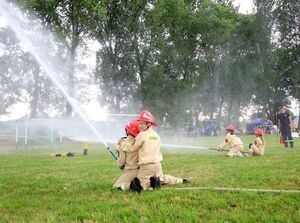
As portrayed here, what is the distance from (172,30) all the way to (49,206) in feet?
155

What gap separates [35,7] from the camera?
121 feet

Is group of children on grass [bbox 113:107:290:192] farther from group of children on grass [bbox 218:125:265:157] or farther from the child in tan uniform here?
group of children on grass [bbox 218:125:265:157]

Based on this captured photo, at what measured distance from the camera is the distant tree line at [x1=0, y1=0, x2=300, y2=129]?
41000 millimetres

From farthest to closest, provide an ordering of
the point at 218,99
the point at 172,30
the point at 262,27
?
the point at 218,99
the point at 262,27
the point at 172,30

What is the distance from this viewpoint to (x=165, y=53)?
5012 cm

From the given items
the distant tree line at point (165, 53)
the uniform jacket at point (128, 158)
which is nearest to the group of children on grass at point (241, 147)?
the uniform jacket at point (128, 158)

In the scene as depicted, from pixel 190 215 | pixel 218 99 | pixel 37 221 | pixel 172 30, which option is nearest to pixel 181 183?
pixel 190 215

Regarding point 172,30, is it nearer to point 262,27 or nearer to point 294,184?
point 262,27

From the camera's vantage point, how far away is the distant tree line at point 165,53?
41000 millimetres

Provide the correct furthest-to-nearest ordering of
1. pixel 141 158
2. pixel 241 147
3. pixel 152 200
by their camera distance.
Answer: pixel 241 147
pixel 141 158
pixel 152 200

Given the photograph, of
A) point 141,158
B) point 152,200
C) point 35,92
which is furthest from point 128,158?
point 35,92

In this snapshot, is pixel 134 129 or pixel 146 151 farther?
pixel 134 129

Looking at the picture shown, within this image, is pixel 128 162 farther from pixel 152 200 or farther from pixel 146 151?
pixel 152 200

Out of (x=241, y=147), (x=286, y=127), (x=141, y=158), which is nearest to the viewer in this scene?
(x=141, y=158)
